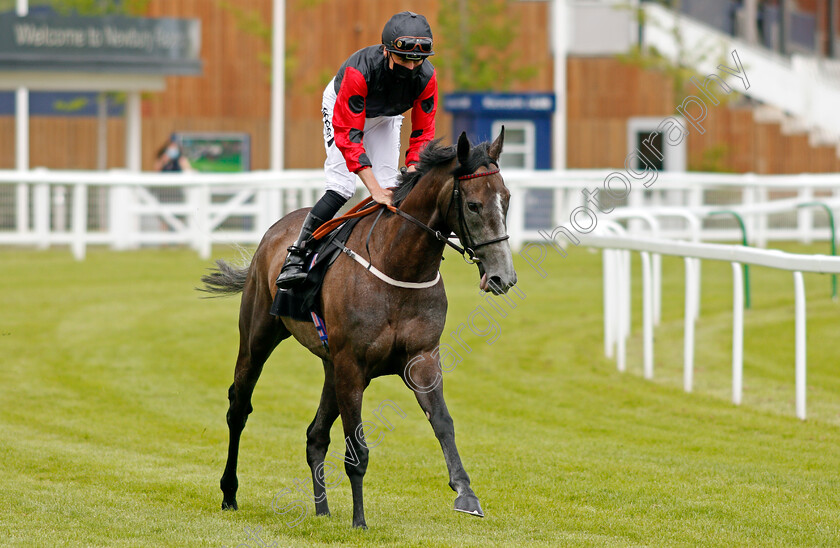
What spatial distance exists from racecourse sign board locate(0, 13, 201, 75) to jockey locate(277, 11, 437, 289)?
15843 millimetres

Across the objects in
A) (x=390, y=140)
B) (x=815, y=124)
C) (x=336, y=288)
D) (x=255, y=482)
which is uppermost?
(x=815, y=124)

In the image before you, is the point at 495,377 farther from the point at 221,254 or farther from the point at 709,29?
the point at 709,29

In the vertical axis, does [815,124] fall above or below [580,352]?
above

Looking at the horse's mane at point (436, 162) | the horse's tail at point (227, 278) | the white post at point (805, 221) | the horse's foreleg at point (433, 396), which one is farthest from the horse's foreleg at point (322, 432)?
the white post at point (805, 221)

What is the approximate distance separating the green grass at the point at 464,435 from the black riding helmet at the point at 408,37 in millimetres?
2221

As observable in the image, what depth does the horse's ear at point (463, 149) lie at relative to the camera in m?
4.97

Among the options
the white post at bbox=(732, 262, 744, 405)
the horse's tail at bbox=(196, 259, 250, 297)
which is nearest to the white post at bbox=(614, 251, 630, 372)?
the white post at bbox=(732, 262, 744, 405)

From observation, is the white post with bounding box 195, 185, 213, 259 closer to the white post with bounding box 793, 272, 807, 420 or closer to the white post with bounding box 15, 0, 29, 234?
the white post with bounding box 15, 0, 29, 234

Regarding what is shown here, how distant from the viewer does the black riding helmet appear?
210 inches

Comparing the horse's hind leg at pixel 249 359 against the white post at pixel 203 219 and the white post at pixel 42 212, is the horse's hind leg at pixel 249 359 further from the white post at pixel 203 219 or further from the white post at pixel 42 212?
the white post at pixel 42 212

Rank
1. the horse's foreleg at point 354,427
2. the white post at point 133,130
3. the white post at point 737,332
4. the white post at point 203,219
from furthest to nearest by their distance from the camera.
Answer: the white post at point 133,130
the white post at point 203,219
the white post at point 737,332
the horse's foreleg at point 354,427

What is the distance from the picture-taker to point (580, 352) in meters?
10.9

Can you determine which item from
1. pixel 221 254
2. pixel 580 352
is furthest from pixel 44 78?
pixel 580 352

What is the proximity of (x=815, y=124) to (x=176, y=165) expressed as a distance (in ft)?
47.0
